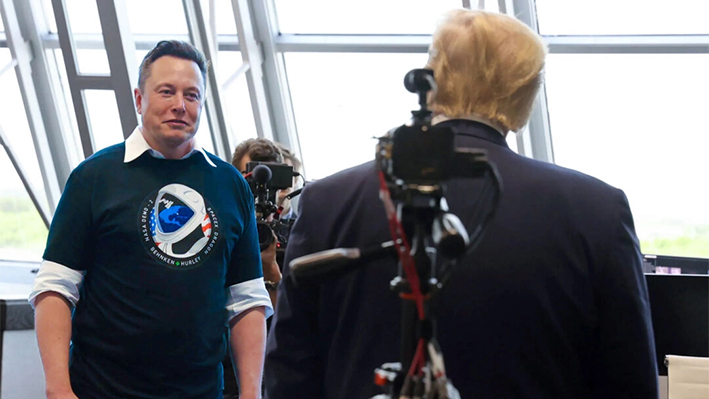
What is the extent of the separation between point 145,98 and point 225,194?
0.95 ft

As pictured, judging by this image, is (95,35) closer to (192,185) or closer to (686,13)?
(686,13)

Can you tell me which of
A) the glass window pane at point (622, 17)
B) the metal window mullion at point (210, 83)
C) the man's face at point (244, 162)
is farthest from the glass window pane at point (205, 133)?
the man's face at point (244, 162)

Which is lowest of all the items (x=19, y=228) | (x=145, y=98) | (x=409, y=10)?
(x=19, y=228)

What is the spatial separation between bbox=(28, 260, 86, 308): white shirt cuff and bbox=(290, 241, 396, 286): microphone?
1.16m

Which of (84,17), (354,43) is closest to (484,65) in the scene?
(354,43)

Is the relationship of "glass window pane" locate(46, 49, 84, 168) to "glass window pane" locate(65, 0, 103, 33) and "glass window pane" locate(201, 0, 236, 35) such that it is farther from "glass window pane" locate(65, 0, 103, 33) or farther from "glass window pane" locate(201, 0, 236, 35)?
"glass window pane" locate(201, 0, 236, 35)

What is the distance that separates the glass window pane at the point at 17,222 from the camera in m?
7.07

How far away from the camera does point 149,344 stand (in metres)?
1.98

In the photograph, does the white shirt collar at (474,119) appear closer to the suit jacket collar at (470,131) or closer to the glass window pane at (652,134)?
the suit jacket collar at (470,131)

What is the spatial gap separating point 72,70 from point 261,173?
3.27 meters

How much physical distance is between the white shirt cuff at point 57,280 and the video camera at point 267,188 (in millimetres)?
763

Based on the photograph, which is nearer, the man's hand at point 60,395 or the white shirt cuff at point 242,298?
the man's hand at point 60,395

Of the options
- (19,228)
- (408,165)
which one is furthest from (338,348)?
(19,228)

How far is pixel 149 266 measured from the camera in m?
1.99
